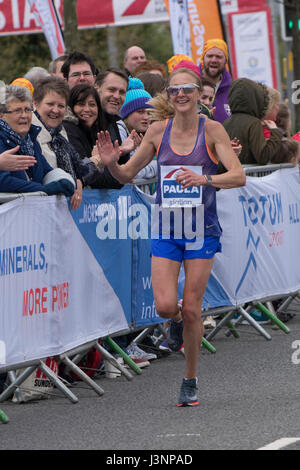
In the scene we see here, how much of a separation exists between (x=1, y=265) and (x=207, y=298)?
338 centimetres

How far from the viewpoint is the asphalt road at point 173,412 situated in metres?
6.62

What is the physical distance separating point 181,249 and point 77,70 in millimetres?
3630

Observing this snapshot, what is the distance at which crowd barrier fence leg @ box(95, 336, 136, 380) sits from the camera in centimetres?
883

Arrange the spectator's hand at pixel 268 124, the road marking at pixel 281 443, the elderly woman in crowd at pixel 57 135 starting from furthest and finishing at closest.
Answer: the spectator's hand at pixel 268 124 < the elderly woman in crowd at pixel 57 135 < the road marking at pixel 281 443

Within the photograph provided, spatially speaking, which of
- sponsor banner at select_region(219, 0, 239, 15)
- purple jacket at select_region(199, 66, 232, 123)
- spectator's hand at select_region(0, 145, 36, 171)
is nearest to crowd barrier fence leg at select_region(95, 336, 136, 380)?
spectator's hand at select_region(0, 145, 36, 171)

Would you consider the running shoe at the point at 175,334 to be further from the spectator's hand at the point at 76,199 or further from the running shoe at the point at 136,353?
the running shoe at the point at 136,353

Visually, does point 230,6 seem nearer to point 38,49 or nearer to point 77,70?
point 77,70

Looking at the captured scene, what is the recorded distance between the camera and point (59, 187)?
8125mm

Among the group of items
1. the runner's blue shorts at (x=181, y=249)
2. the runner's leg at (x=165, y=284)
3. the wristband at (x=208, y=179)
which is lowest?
the runner's leg at (x=165, y=284)

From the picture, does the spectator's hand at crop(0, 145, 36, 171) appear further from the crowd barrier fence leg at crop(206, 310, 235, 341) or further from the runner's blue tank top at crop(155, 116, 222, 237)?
the crowd barrier fence leg at crop(206, 310, 235, 341)

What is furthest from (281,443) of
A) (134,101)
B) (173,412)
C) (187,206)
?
(134,101)

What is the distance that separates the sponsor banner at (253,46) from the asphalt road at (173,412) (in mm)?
12856

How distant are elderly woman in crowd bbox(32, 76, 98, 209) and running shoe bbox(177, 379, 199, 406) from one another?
153 cm

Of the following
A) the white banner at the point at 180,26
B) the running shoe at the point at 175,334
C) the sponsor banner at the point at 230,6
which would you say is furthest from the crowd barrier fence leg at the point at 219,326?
the sponsor banner at the point at 230,6
